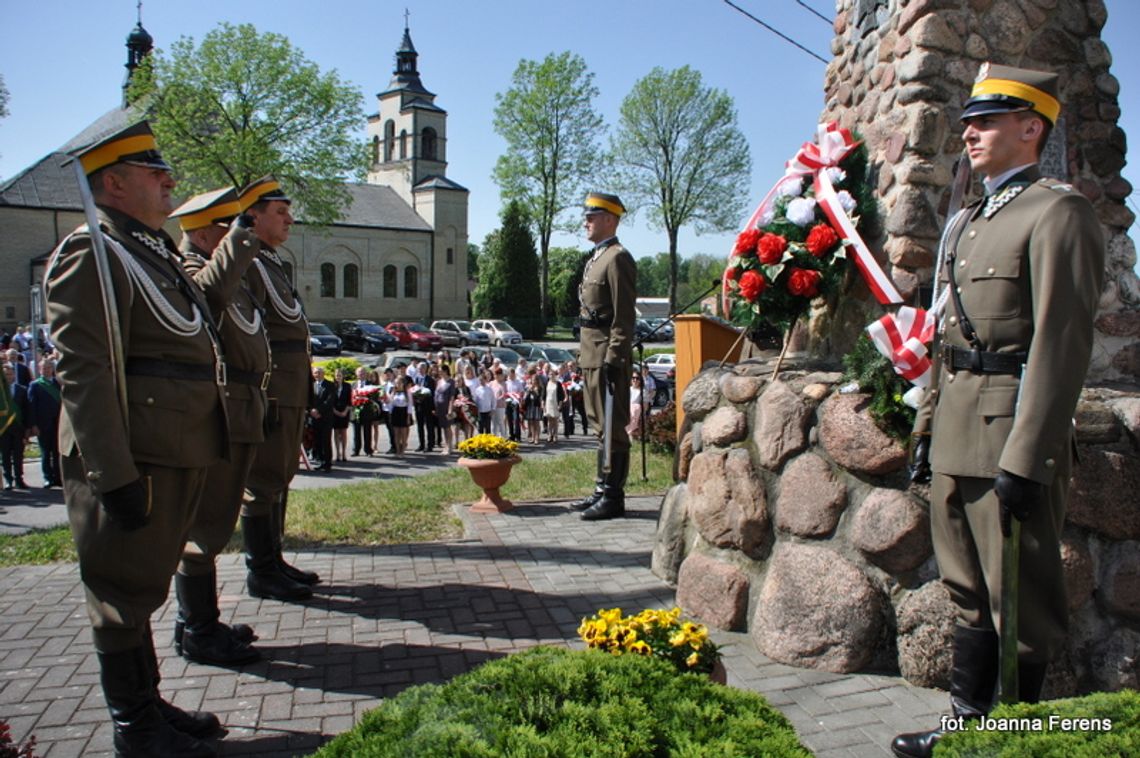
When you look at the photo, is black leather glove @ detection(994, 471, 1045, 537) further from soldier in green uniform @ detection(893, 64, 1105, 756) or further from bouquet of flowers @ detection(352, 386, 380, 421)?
bouquet of flowers @ detection(352, 386, 380, 421)

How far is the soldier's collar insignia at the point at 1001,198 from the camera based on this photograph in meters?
3.04

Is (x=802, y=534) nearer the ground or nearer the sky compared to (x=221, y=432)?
nearer the ground

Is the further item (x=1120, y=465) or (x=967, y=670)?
(x=1120, y=465)

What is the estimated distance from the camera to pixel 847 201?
4.62 metres

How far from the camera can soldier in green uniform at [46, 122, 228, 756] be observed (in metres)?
3.10

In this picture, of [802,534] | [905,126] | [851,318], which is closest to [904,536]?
[802,534]

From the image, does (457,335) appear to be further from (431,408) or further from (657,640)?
(657,640)

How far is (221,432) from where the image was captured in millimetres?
3637

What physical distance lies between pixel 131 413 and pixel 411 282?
207 ft

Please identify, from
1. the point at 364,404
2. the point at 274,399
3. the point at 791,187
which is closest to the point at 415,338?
the point at 364,404

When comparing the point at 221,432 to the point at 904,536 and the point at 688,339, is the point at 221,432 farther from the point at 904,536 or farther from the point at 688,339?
the point at 688,339

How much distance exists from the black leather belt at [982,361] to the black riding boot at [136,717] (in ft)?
10.6

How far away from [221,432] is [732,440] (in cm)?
263

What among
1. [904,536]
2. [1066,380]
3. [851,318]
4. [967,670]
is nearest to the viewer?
[1066,380]
